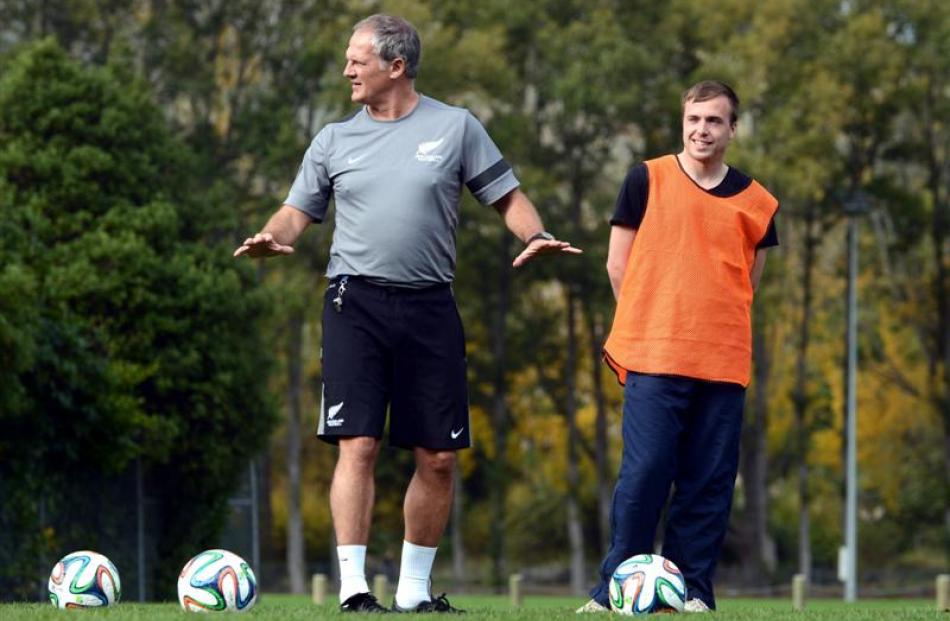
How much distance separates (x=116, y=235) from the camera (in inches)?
1253

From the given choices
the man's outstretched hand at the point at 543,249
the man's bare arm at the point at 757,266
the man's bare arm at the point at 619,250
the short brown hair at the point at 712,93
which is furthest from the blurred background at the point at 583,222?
the man's outstretched hand at the point at 543,249

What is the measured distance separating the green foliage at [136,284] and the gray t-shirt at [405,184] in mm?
17754

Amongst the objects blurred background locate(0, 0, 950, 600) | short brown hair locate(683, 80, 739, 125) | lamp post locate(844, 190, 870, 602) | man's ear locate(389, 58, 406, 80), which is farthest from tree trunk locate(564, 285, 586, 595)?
man's ear locate(389, 58, 406, 80)

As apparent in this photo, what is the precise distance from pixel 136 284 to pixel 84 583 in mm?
22619

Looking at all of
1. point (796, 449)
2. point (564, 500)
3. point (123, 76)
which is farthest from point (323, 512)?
point (123, 76)

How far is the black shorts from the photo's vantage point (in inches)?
325

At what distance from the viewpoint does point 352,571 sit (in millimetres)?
Result: 8195

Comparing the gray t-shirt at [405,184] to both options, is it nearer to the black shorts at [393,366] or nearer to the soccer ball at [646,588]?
the black shorts at [393,366]

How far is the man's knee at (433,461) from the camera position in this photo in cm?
842

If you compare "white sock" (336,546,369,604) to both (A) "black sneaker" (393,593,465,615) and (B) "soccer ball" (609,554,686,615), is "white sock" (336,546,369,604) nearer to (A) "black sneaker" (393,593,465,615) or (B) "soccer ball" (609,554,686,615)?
(A) "black sneaker" (393,593,465,615)

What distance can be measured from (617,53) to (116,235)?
1989cm

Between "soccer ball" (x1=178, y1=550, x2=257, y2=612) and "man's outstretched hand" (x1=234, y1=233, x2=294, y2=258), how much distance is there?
1.23m

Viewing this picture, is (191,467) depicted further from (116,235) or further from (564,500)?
(564,500)

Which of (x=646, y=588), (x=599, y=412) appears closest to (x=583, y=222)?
(x=599, y=412)
